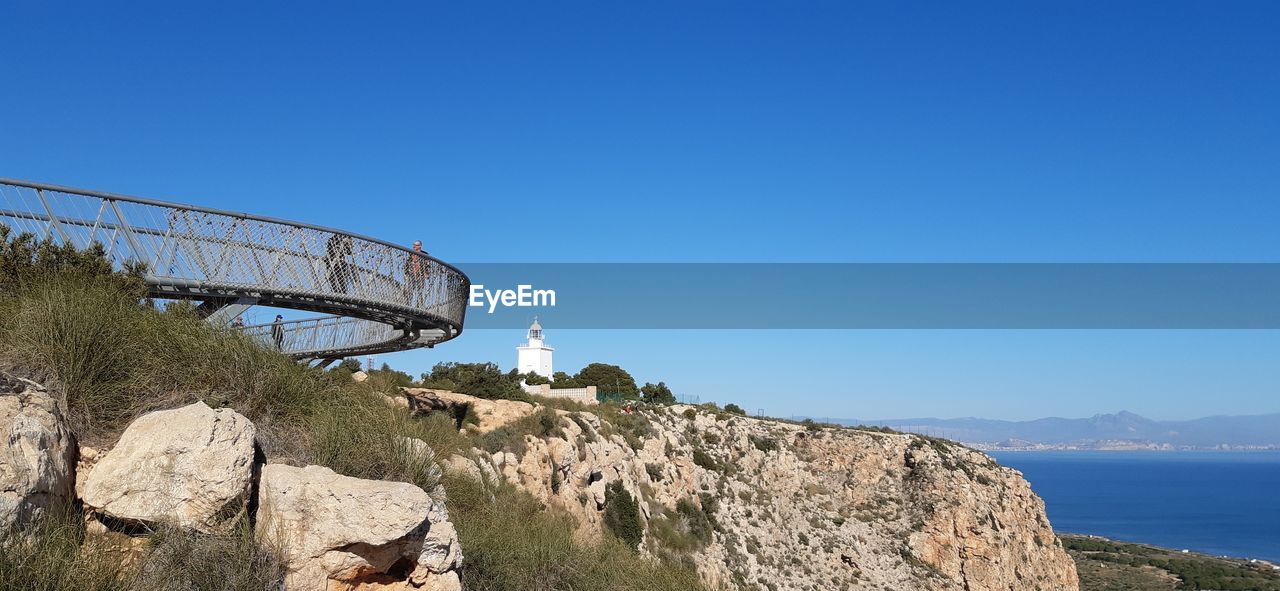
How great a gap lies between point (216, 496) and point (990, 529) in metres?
45.3

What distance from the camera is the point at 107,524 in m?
6.33

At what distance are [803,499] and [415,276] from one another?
108 feet

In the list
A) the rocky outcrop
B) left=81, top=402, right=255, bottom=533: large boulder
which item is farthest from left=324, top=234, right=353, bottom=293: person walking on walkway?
the rocky outcrop

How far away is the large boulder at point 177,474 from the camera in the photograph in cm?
629

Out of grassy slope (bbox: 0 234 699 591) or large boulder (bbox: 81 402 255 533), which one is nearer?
grassy slope (bbox: 0 234 699 591)

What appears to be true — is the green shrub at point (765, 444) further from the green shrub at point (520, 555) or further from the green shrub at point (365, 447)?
the green shrub at point (365, 447)

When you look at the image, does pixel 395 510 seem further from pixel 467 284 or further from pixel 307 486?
pixel 467 284

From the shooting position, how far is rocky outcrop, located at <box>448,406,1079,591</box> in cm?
2703

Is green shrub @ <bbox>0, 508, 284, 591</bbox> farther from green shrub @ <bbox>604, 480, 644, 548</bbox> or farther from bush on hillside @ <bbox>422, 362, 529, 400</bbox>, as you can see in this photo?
bush on hillside @ <bbox>422, 362, 529, 400</bbox>

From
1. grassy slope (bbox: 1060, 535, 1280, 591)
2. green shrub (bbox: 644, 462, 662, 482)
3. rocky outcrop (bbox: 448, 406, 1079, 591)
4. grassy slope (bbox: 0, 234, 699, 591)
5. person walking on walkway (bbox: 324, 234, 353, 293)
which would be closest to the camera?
grassy slope (bbox: 0, 234, 699, 591)

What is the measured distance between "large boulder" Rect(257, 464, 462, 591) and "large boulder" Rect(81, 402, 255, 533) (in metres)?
0.26

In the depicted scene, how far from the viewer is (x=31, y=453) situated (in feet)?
19.4

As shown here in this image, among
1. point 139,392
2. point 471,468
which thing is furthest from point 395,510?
point 471,468

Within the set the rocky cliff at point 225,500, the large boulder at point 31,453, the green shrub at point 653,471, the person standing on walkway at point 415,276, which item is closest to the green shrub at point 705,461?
the green shrub at point 653,471
